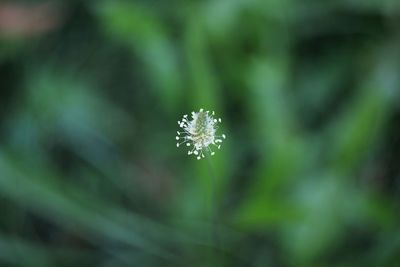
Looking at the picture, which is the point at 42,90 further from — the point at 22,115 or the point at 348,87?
the point at 348,87

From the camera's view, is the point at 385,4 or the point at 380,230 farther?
the point at 385,4

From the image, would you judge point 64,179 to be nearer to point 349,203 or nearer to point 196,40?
point 196,40

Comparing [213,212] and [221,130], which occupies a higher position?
[221,130]

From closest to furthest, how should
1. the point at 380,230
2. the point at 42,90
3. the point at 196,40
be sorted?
the point at 380,230
the point at 196,40
the point at 42,90

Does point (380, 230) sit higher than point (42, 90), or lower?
lower

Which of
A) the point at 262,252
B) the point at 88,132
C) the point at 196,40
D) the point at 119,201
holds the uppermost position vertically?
the point at 196,40

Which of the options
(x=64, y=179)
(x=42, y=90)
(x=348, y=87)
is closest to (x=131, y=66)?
(x=42, y=90)

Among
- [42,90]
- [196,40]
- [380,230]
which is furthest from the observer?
[42,90]
